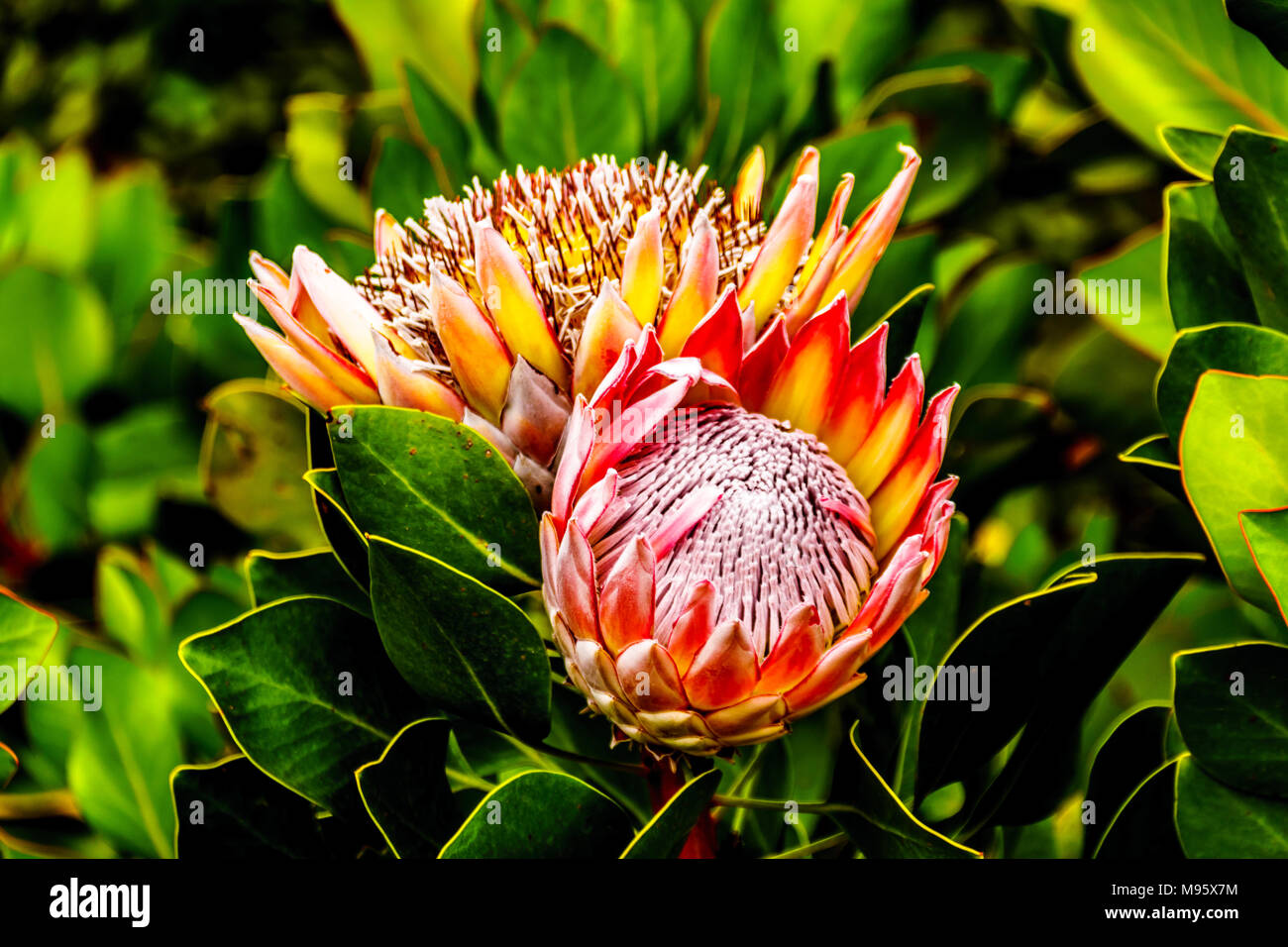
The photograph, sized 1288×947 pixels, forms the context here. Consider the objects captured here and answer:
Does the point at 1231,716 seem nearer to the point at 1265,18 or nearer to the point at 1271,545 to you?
the point at 1271,545

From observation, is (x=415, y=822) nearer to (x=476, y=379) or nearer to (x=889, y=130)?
(x=476, y=379)

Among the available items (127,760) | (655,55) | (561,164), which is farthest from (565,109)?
(127,760)

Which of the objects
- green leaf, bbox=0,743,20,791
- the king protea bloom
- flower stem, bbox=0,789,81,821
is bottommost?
flower stem, bbox=0,789,81,821

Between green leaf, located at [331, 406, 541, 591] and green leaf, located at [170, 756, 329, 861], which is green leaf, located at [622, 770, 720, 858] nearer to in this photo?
green leaf, located at [331, 406, 541, 591]

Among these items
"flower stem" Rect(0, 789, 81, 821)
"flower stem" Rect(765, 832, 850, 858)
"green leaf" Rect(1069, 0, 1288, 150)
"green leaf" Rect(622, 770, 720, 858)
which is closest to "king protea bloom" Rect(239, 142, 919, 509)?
"green leaf" Rect(622, 770, 720, 858)
